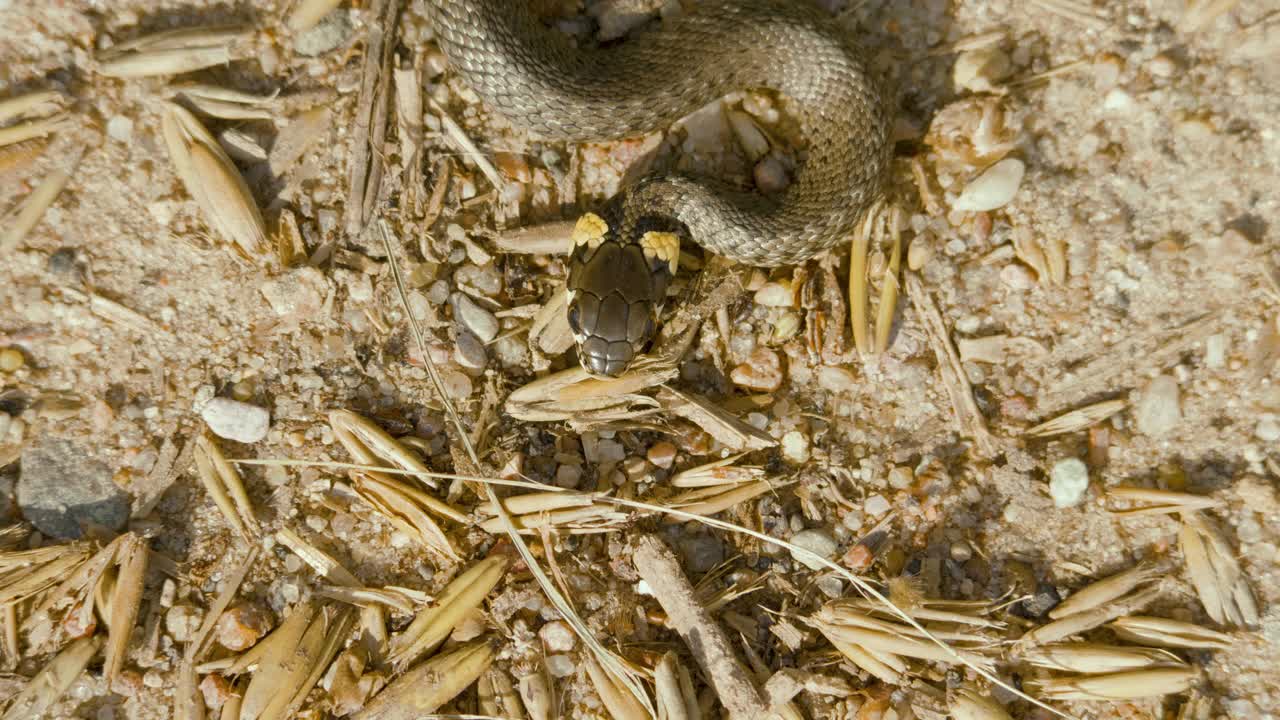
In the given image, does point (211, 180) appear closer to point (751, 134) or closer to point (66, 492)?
point (66, 492)

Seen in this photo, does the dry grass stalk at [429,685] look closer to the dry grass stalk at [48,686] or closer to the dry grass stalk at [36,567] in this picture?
the dry grass stalk at [48,686]

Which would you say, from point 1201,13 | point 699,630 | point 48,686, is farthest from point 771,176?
point 48,686

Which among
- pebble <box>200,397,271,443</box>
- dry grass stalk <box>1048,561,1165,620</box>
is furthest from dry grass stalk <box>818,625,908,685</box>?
pebble <box>200,397,271,443</box>

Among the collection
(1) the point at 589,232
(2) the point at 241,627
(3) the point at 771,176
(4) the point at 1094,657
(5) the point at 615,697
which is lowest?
(4) the point at 1094,657

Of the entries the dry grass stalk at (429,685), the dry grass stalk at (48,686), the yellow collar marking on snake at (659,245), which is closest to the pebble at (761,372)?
the yellow collar marking on snake at (659,245)

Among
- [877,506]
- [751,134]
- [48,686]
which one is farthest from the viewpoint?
[751,134]

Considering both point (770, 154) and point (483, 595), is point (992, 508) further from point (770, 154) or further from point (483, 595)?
point (483, 595)

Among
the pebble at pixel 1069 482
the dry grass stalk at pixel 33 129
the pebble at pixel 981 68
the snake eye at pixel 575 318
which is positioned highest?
the dry grass stalk at pixel 33 129
